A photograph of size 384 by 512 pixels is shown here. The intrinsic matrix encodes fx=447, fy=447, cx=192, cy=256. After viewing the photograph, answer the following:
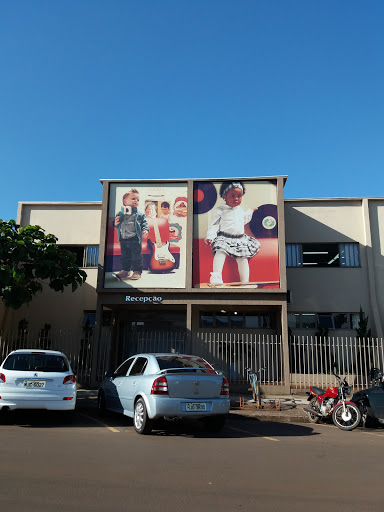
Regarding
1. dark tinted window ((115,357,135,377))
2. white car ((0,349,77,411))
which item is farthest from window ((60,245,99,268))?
white car ((0,349,77,411))

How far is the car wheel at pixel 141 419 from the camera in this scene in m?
7.68

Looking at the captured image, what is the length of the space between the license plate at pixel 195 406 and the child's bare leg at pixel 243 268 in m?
8.54

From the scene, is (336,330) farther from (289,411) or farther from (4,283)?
(4,283)

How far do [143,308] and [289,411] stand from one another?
9011 mm

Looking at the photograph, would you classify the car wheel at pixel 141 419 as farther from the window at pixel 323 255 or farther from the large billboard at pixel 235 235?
the window at pixel 323 255


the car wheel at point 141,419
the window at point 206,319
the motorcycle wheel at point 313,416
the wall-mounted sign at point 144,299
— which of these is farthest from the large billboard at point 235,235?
the car wheel at point 141,419

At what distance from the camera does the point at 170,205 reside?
17.0 meters

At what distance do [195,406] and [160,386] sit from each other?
27.5 inches

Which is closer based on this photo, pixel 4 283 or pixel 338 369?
pixel 4 283

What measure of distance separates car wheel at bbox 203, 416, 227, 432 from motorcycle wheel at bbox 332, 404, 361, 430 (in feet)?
8.92

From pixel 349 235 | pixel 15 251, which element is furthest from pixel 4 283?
pixel 349 235

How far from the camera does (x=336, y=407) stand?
9.58m

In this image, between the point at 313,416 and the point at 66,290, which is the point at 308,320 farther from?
the point at 66,290

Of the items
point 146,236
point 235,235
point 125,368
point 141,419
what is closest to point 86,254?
point 146,236
